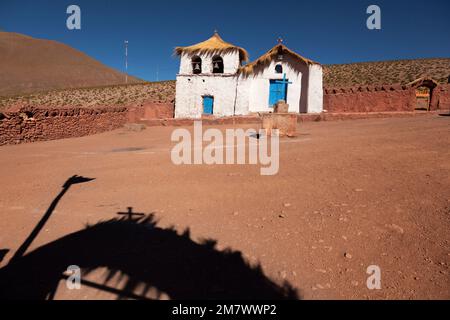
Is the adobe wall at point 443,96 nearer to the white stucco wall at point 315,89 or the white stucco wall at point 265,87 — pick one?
the white stucco wall at point 315,89

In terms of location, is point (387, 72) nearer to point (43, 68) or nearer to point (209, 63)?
point (209, 63)

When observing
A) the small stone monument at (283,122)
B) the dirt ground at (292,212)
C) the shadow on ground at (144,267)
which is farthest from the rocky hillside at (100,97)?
the shadow on ground at (144,267)

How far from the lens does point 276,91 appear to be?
67.8 ft

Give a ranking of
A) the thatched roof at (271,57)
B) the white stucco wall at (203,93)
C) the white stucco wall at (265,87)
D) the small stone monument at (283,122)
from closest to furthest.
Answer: the small stone monument at (283,122), the thatched roof at (271,57), the white stucco wall at (265,87), the white stucco wall at (203,93)

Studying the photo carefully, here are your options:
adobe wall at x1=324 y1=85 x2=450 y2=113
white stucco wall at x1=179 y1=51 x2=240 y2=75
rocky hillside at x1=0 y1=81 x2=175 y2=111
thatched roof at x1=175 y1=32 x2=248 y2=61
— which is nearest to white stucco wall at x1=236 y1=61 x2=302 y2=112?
white stucco wall at x1=179 y1=51 x2=240 y2=75

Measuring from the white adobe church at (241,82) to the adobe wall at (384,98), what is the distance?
1865 millimetres

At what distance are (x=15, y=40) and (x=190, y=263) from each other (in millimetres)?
129739

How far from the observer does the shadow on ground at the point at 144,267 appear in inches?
102

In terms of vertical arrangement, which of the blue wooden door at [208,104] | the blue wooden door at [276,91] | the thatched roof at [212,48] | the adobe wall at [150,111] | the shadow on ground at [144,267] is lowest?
the shadow on ground at [144,267]

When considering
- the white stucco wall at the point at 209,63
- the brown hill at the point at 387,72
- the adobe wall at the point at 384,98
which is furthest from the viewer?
the brown hill at the point at 387,72

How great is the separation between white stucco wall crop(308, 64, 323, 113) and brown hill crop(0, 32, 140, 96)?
71.5 m

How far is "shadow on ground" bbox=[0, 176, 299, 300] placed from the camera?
8.48ft

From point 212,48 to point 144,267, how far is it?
2024cm

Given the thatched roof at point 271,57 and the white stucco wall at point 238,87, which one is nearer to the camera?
the thatched roof at point 271,57
